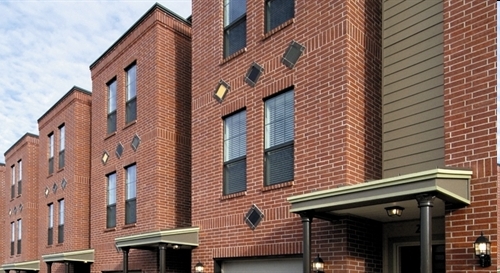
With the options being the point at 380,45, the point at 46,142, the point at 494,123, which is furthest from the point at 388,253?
the point at 46,142

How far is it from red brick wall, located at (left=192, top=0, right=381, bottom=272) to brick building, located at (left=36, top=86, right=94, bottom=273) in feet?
23.8

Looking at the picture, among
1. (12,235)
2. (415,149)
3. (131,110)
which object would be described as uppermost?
(131,110)

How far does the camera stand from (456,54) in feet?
24.3

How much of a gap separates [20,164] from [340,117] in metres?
21.4

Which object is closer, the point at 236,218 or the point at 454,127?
the point at 454,127

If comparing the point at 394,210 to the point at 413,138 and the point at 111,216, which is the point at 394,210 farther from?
the point at 111,216

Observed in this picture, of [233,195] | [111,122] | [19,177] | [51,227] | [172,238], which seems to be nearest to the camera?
[233,195]

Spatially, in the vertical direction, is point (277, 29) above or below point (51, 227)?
above

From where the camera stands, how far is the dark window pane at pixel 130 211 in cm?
1468

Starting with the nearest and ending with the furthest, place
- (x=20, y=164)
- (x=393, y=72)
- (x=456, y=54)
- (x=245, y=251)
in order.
A: (x=456, y=54) < (x=393, y=72) < (x=245, y=251) < (x=20, y=164)

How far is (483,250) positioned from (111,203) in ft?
38.3

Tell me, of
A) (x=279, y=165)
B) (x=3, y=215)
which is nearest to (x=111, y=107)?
(x=279, y=165)

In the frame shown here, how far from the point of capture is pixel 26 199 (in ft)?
80.2

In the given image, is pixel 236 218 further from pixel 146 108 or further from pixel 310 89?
pixel 146 108
